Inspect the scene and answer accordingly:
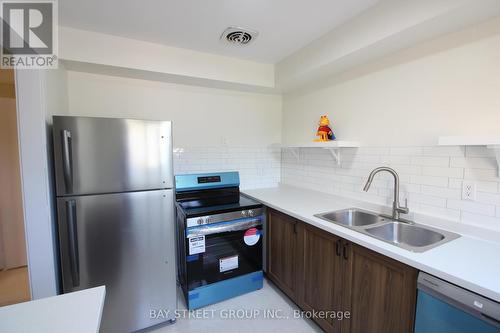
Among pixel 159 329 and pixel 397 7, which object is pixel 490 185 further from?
pixel 159 329

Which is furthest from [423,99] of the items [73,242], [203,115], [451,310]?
[73,242]

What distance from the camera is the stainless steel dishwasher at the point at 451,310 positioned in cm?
91

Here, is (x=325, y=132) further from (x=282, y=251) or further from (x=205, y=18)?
(x=205, y=18)

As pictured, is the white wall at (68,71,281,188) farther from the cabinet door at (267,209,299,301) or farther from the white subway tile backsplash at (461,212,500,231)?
the white subway tile backsplash at (461,212,500,231)

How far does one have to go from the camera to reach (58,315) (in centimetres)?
81

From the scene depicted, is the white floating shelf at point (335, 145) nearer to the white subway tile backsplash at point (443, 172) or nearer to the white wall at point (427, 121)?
the white wall at point (427, 121)

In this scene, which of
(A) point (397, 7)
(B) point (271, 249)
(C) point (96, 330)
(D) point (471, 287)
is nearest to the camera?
(C) point (96, 330)

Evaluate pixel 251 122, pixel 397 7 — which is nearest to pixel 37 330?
pixel 397 7

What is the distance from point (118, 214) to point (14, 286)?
6.25 feet

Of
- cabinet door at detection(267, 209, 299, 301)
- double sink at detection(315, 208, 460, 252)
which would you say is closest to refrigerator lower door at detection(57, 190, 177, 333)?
cabinet door at detection(267, 209, 299, 301)

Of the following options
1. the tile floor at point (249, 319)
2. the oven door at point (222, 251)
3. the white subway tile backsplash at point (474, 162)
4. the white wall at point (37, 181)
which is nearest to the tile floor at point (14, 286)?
the white wall at point (37, 181)

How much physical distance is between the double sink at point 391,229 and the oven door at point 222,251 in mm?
758

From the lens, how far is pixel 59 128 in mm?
1557

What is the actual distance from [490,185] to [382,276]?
0.83 m
